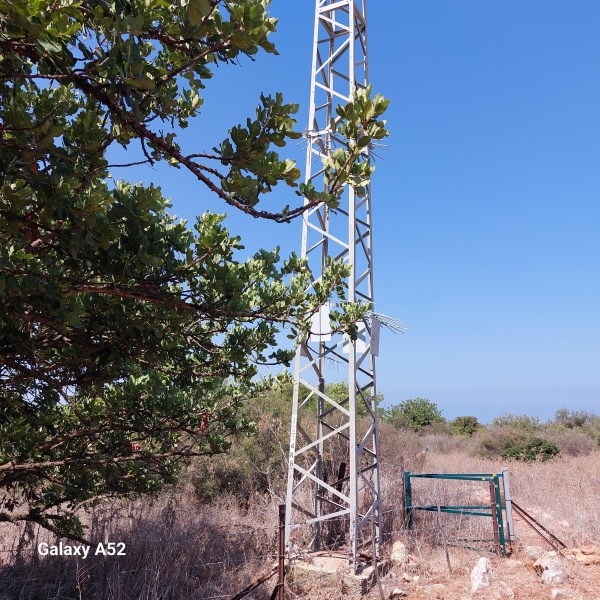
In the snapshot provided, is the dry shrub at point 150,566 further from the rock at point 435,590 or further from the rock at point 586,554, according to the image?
the rock at point 586,554

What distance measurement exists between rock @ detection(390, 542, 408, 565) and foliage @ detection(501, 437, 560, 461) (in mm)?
13406

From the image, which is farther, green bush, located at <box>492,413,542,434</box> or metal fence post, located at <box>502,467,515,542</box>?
green bush, located at <box>492,413,542,434</box>

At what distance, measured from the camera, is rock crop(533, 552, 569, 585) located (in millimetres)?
6605

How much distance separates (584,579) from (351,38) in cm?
770

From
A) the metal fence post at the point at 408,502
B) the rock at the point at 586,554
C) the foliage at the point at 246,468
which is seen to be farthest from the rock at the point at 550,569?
the foliage at the point at 246,468

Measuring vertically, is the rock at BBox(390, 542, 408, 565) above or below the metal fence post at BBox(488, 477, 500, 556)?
below

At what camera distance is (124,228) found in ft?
8.26

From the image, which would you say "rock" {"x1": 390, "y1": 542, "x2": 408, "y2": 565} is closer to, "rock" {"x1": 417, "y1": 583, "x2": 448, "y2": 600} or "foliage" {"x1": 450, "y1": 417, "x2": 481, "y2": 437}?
"rock" {"x1": 417, "y1": 583, "x2": 448, "y2": 600}

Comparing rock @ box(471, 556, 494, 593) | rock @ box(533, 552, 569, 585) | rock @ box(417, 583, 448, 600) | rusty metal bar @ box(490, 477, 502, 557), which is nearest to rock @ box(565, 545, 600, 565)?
rock @ box(533, 552, 569, 585)

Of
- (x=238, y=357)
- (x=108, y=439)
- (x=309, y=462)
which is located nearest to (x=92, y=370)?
(x=238, y=357)

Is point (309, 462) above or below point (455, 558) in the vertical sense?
above

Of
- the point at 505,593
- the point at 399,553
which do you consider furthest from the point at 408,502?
the point at 505,593

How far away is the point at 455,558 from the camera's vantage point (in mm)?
7711

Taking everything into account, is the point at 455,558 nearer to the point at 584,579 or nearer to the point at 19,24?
the point at 584,579
